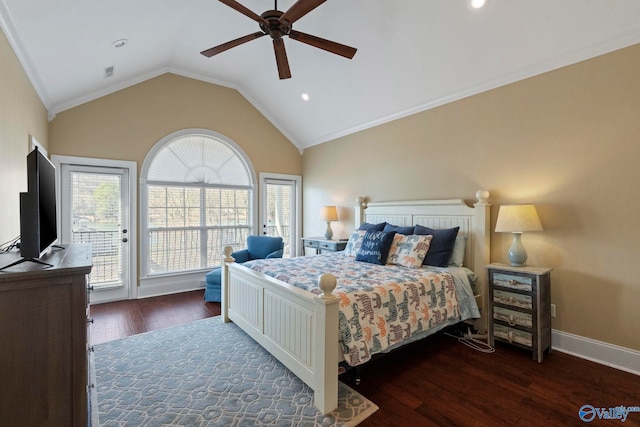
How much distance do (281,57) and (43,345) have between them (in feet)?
8.67

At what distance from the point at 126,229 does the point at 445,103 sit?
4.69m

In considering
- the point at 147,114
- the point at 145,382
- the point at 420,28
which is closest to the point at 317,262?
the point at 145,382

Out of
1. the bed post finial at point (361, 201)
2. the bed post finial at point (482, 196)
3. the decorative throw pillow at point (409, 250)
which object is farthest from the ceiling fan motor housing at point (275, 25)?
the bed post finial at point (361, 201)

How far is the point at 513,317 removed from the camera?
2.78m

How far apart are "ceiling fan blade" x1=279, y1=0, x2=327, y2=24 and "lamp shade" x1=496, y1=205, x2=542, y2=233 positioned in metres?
2.39

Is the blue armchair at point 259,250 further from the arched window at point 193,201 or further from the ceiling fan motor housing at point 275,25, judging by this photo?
the ceiling fan motor housing at point 275,25

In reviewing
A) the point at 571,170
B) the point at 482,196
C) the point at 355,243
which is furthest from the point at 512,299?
the point at 355,243

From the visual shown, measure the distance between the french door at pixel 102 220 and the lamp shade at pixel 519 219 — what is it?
15.7 feet

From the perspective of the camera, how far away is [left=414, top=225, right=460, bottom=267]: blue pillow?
3.19 meters

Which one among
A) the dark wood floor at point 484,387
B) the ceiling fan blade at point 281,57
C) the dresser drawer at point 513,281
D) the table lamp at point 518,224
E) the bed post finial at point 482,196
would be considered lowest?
the dark wood floor at point 484,387

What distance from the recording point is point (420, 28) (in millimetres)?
3068

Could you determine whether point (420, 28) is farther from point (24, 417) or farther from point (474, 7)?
point (24, 417)

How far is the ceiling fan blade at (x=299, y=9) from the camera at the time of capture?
215cm

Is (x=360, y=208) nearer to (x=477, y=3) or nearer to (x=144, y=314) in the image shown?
(x=477, y=3)
